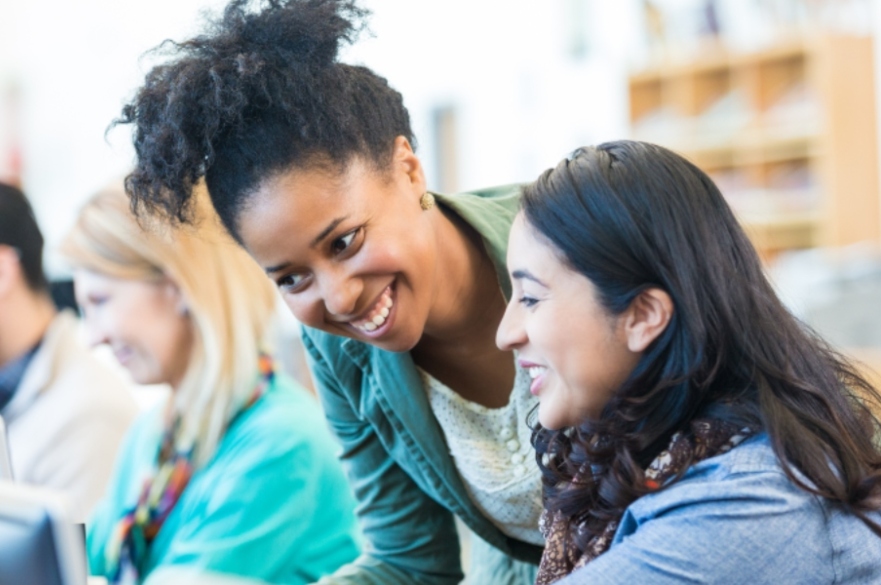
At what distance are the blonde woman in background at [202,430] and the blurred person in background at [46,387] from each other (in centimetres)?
7

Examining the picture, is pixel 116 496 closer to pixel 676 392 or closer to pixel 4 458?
pixel 4 458

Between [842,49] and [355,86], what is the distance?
4743 millimetres

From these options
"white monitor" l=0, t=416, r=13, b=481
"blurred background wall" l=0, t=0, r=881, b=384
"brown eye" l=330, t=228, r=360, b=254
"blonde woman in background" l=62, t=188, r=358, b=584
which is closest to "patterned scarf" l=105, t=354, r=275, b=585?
"blonde woman in background" l=62, t=188, r=358, b=584

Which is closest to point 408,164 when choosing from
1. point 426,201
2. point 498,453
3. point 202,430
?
point 426,201

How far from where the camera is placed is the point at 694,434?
3.35 feet

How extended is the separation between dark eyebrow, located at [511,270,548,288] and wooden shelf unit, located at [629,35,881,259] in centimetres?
446

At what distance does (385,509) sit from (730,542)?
73 cm

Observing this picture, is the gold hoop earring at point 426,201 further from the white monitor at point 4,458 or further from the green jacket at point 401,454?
the white monitor at point 4,458

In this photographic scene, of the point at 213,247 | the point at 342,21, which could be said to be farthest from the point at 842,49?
the point at 342,21

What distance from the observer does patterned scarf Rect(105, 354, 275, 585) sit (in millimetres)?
1922

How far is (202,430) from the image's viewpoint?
76.2 inches

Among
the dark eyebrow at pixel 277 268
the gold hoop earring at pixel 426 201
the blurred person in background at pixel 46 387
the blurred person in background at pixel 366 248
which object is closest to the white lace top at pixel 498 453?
the blurred person in background at pixel 366 248

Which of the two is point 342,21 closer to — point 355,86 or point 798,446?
point 355,86

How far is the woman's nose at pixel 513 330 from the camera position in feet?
3.65
